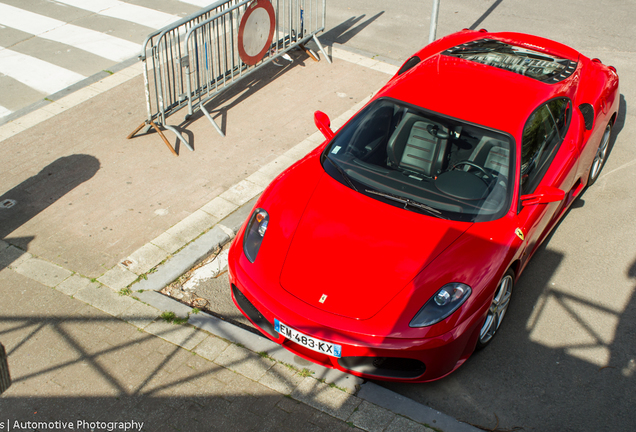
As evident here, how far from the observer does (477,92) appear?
471cm

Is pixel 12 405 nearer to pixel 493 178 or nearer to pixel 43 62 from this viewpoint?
pixel 493 178

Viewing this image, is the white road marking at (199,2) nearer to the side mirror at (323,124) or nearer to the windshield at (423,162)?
the side mirror at (323,124)

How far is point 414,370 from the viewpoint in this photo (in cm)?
370

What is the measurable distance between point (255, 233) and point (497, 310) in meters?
1.91

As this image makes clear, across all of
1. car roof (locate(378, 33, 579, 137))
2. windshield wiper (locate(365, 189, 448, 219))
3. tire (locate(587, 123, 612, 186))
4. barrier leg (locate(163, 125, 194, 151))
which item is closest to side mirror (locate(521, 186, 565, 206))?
car roof (locate(378, 33, 579, 137))

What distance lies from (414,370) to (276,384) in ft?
3.21

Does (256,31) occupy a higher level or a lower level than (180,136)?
higher

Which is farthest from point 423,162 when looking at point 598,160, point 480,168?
point 598,160

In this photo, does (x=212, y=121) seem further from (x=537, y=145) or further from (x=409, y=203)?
(x=537, y=145)

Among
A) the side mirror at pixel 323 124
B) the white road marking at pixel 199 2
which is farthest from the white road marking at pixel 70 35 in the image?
the side mirror at pixel 323 124

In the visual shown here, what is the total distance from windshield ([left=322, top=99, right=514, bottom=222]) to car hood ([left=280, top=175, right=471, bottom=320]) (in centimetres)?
15

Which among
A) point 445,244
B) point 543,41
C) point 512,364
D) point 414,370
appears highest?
point 543,41

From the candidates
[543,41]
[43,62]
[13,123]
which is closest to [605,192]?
[543,41]

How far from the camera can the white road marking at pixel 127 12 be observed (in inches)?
402
